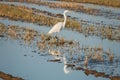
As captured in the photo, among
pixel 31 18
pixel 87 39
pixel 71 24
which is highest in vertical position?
pixel 31 18

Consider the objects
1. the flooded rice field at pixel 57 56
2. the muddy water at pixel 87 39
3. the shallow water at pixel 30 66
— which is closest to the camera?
the shallow water at pixel 30 66

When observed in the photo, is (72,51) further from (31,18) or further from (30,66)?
(31,18)

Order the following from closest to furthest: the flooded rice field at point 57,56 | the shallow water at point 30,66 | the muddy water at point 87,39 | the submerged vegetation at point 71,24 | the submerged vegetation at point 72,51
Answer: the shallow water at point 30,66, the flooded rice field at point 57,56, the submerged vegetation at point 72,51, the muddy water at point 87,39, the submerged vegetation at point 71,24

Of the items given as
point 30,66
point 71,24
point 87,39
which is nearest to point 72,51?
point 30,66

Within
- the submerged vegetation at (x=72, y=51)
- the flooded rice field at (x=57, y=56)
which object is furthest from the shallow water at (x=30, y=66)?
the submerged vegetation at (x=72, y=51)

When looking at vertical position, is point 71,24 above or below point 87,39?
above

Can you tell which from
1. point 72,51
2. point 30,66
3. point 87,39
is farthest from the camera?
point 87,39

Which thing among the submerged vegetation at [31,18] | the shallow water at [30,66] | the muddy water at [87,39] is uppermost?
the submerged vegetation at [31,18]

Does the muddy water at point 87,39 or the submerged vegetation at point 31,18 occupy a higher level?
the submerged vegetation at point 31,18

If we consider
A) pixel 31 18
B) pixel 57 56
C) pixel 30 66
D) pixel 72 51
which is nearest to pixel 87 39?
pixel 72 51

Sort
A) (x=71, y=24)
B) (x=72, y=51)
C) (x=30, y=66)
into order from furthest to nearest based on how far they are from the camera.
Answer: (x=71, y=24) < (x=72, y=51) < (x=30, y=66)

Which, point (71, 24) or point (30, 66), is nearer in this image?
point (30, 66)

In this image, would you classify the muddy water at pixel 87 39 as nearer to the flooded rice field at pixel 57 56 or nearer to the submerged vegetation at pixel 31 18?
the flooded rice field at pixel 57 56

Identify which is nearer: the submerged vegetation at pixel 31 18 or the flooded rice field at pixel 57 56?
the flooded rice field at pixel 57 56
